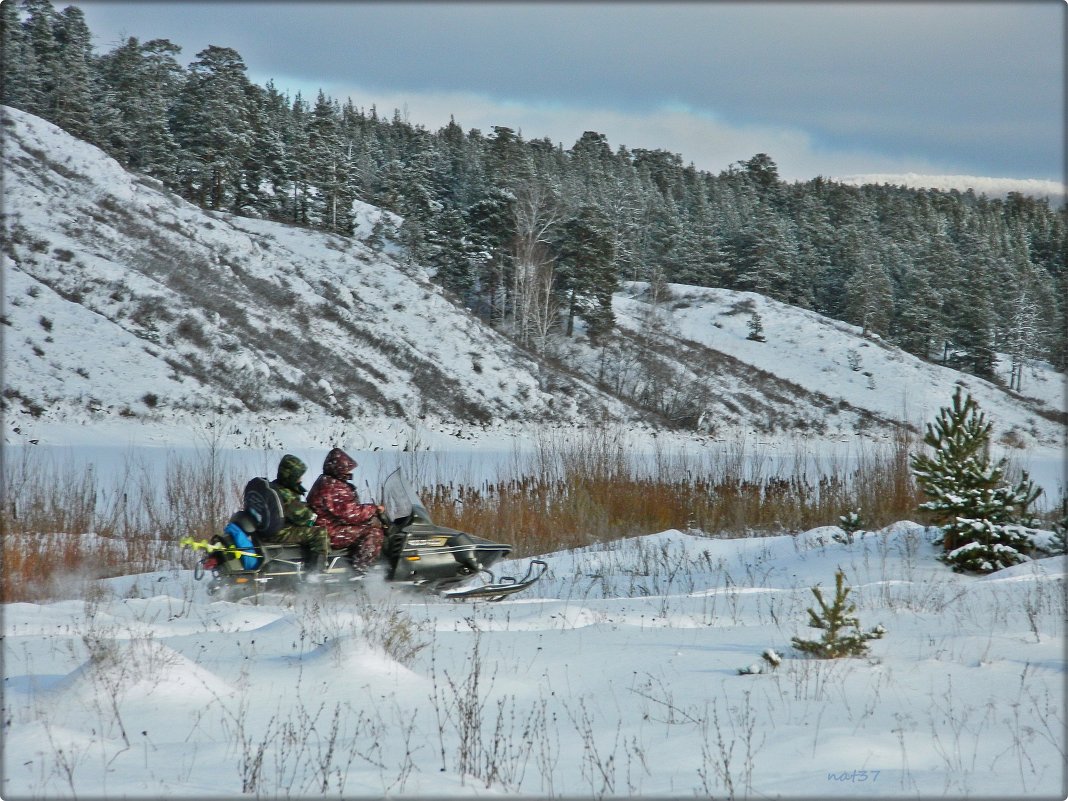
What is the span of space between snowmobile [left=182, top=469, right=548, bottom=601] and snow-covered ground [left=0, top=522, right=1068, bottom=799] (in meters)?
0.25

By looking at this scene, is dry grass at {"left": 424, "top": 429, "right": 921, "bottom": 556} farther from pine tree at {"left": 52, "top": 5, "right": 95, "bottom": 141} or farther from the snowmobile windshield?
pine tree at {"left": 52, "top": 5, "right": 95, "bottom": 141}

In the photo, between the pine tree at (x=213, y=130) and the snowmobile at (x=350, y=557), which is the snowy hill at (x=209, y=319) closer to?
the pine tree at (x=213, y=130)

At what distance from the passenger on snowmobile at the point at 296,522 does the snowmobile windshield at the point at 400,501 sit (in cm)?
79

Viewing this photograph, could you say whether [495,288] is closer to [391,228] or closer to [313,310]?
[391,228]

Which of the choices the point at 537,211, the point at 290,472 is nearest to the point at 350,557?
the point at 290,472

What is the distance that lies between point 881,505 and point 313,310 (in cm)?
2984

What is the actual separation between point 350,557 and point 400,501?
0.76 m

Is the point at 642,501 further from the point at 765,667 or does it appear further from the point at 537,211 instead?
the point at 537,211

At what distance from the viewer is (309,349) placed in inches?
1364

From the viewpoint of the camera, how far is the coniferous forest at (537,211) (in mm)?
49906

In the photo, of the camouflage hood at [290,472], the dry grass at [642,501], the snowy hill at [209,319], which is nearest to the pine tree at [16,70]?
the snowy hill at [209,319]

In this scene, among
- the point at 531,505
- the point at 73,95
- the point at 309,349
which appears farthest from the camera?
the point at 73,95

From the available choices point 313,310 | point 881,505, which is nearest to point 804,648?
point 881,505

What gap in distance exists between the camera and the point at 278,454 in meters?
22.6
